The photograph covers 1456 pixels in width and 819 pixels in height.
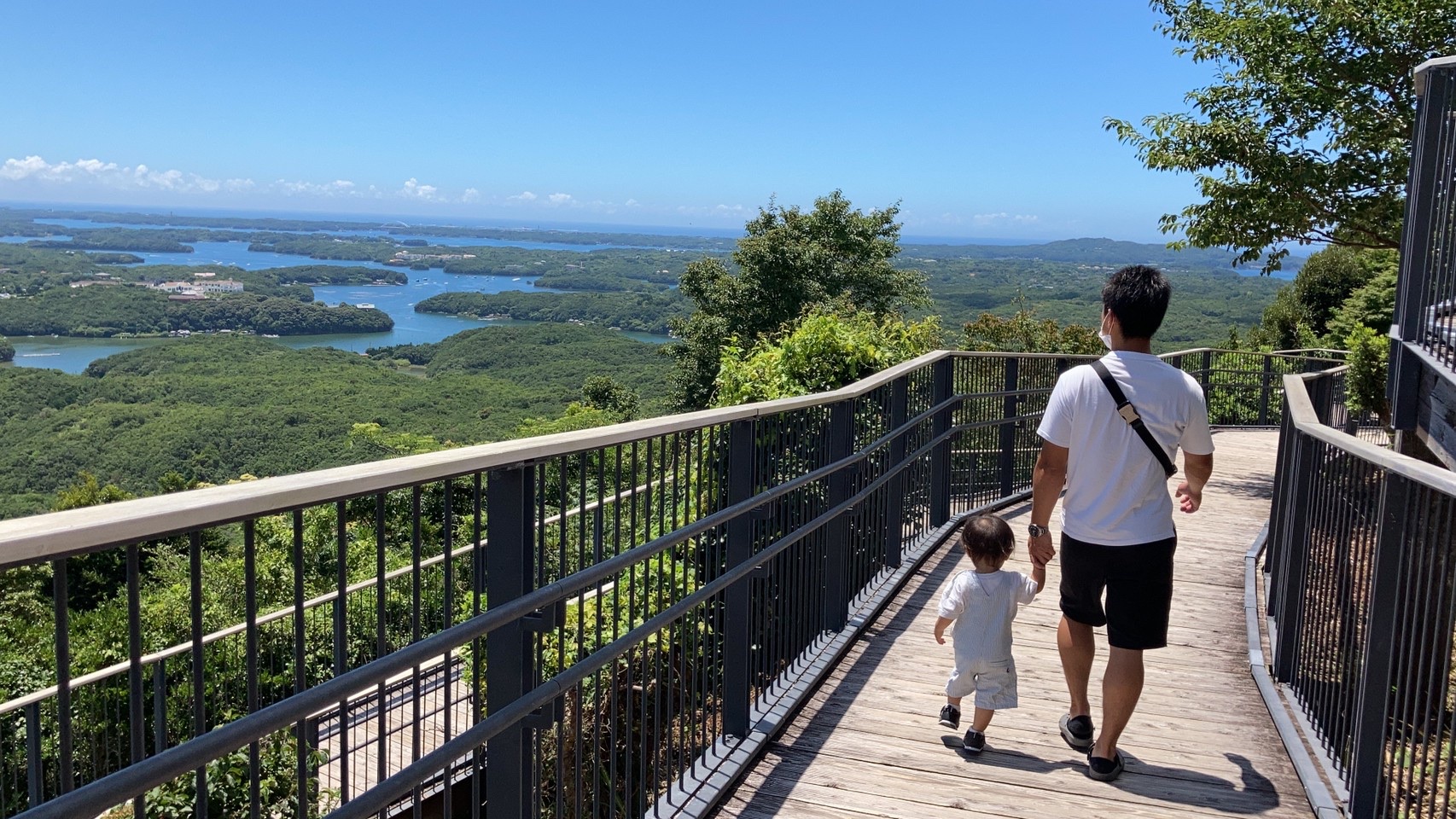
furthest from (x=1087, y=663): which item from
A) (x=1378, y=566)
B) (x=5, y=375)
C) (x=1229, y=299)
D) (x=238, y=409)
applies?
(x=5, y=375)

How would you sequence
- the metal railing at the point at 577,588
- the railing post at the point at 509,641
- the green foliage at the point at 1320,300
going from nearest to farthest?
the metal railing at the point at 577,588, the railing post at the point at 509,641, the green foliage at the point at 1320,300

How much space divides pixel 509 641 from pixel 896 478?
432 centimetres

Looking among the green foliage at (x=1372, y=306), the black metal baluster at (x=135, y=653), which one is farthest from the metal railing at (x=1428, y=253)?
the green foliage at (x=1372, y=306)

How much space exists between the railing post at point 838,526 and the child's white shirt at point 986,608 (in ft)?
3.38

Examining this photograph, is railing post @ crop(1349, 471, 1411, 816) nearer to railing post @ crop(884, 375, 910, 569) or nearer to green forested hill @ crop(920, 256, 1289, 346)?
railing post @ crop(884, 375, 910, 569)

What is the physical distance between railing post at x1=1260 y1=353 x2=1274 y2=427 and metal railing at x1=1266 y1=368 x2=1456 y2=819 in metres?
13.5

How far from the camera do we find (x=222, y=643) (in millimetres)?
13172

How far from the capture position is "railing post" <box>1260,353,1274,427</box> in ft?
57.7

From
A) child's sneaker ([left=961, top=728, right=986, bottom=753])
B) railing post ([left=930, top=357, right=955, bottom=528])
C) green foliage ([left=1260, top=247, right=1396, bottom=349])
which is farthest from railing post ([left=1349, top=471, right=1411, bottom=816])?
green foliage ([left=1260, top=247, right=1396, bottom=349])

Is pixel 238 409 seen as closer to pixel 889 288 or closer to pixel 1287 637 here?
pixel 889 288

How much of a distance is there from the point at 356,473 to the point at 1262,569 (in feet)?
23.6

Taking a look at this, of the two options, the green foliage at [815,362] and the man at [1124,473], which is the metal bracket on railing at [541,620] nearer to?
the man at [1124,473]

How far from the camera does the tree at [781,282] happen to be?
38.5 m

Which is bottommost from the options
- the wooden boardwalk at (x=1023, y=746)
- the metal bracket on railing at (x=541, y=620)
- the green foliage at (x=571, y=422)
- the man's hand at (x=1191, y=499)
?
the green foliage at (x=571, y=422)
